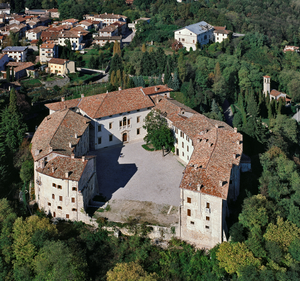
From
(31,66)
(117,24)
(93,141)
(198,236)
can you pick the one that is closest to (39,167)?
(93,141)

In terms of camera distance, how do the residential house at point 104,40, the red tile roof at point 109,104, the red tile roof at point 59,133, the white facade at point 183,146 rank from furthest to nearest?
the residential house at point 104,40
the red tile roof at point 109,104
the white facade at point 183,146
the red tile roof at point 59,133

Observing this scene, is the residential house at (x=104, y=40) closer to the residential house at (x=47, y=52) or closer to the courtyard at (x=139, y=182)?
the residential house at (x=47, y=52)

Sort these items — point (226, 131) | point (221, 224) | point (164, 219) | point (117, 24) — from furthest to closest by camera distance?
point (117, 24), point (226, 131), point (164, 219), point (221, 224)

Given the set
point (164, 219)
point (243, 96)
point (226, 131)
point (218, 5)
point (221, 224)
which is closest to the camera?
point (221, 224)

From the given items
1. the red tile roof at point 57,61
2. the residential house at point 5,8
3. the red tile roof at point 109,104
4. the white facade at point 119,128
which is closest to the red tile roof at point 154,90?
the red tile roof at point 109,104

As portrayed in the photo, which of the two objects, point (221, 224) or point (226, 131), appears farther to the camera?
point (226, 131)

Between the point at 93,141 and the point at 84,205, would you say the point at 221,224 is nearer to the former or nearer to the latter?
the point at 84,205

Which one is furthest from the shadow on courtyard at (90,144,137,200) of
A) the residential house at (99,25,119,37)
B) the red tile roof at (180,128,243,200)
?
the residential house at (99,25,119,37)
